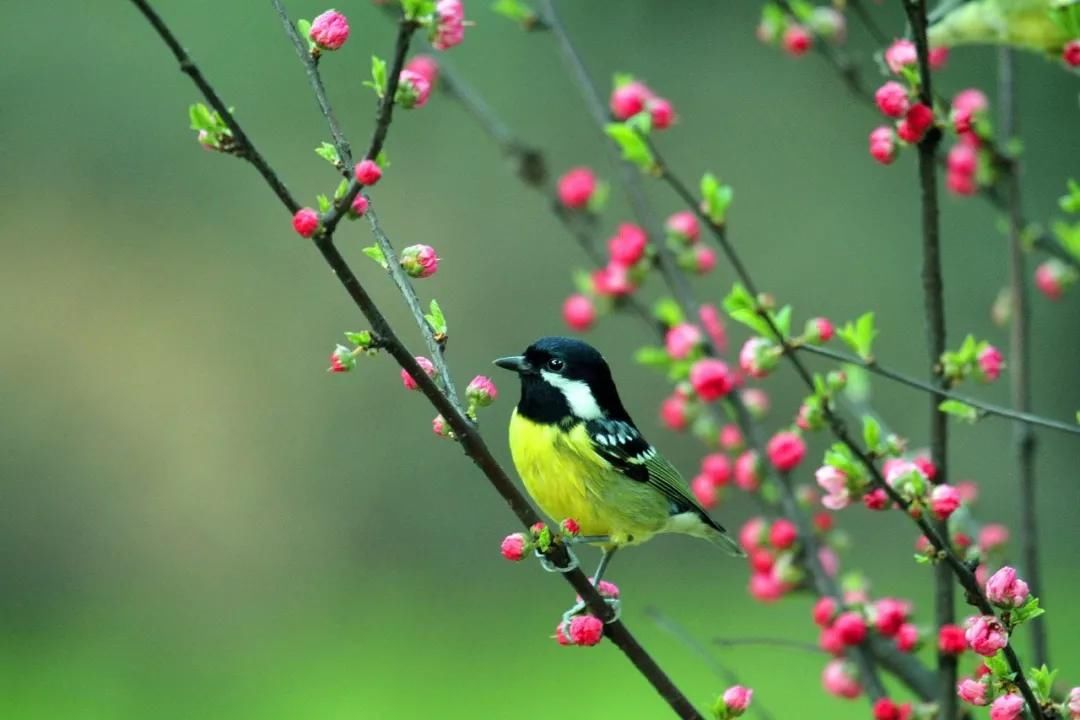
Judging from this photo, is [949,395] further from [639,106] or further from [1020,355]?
[639,106]

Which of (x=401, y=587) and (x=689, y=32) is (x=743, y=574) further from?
(x=689, y=32)

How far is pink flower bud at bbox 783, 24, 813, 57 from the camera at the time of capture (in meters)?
2.03

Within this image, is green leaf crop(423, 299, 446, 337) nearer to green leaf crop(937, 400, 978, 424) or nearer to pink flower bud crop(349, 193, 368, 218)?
pink flower bud crop(349, 193, 368, 218)

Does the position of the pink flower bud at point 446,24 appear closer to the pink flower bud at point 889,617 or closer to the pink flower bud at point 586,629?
the pink flower bud at point 586,629

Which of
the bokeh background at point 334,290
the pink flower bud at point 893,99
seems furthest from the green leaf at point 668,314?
the bokeh background at point 334,290

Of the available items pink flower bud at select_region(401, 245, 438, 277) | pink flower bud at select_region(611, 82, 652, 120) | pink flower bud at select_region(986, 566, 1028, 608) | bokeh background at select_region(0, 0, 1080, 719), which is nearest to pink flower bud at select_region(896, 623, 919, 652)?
pink flower bud at select_region(986, 566, 1028, 608)

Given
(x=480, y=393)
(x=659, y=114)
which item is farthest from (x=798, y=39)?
(x=480, y=393)

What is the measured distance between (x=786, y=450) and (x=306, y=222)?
1.03 meters

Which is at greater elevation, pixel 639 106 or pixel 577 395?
pixel 639 106

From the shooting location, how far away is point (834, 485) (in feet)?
4.83

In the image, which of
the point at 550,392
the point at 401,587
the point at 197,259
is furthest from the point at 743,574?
the point at 550,392

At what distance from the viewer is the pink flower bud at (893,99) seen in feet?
5.09

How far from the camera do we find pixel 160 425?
17.9 feet

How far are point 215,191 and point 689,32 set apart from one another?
81.3 inches
